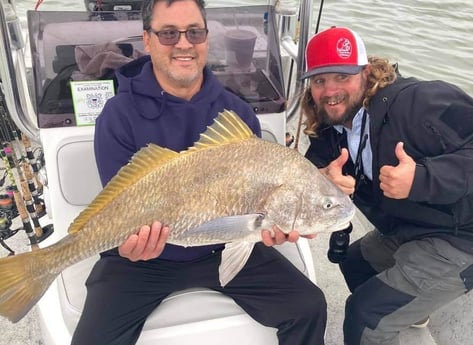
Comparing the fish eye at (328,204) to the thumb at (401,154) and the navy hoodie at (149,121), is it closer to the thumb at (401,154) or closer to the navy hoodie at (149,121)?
the thumb at (401,154)

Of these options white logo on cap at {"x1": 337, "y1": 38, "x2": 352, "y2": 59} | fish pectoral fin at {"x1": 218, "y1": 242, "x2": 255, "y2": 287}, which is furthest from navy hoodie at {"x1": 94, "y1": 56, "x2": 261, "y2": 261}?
white logo on cap at {"x1": 337, "y1": 38, "x2": 352, "y2": 59}

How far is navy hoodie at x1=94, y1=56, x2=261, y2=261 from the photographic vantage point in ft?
7.52

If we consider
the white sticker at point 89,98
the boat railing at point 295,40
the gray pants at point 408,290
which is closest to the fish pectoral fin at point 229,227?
the gray pants at point 408,290

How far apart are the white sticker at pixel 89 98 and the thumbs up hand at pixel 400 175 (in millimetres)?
1579

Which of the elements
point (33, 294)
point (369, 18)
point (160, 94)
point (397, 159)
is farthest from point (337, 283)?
point (369, 18)

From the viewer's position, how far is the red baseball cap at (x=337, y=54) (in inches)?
97.3

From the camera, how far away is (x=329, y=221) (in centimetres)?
199

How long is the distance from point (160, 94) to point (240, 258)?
904 mm

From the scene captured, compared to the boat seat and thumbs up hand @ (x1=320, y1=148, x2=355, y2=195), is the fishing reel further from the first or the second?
thumbs up hand @ (x1=320, y1=148, x2=355, y2=195)

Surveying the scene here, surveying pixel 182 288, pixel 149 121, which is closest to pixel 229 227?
pixel 182 288

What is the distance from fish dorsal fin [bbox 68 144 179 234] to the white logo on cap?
3.63ft

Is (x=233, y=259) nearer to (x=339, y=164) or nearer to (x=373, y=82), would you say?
(x=339, y=164)

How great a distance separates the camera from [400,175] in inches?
84.0

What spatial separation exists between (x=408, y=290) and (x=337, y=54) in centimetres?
122
